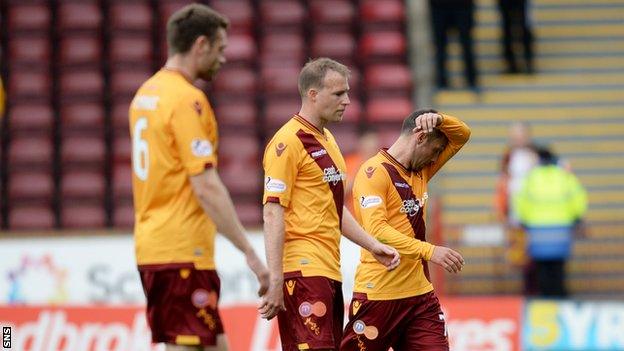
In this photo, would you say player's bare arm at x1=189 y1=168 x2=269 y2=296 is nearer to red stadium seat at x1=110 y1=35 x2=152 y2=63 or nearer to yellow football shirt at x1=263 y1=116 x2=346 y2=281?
yellow football shirt at x1=263 y1=116 x2=346 y2=281

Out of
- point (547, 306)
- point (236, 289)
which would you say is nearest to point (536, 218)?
point (547, 306)

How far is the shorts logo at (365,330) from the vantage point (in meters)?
6.97

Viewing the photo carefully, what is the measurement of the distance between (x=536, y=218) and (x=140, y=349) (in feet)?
13.9

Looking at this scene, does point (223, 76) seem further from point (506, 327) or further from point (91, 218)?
point (506, 327)

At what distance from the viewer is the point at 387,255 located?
656 centimetres

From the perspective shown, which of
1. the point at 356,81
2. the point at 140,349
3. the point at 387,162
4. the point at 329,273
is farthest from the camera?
the point at 356,81

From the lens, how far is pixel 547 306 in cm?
1207

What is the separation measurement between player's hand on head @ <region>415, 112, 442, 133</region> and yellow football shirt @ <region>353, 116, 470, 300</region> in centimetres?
12

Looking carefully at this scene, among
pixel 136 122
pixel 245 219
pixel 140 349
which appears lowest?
pixel 140 349

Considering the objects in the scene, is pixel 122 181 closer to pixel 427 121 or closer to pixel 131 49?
pixel 131 49

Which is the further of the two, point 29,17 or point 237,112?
point 29,17

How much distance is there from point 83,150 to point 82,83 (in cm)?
97

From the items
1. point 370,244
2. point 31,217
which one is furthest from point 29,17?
point 370,244

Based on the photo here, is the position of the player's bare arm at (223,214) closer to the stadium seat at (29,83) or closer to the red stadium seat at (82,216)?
the red stadium seat at (82,216)
